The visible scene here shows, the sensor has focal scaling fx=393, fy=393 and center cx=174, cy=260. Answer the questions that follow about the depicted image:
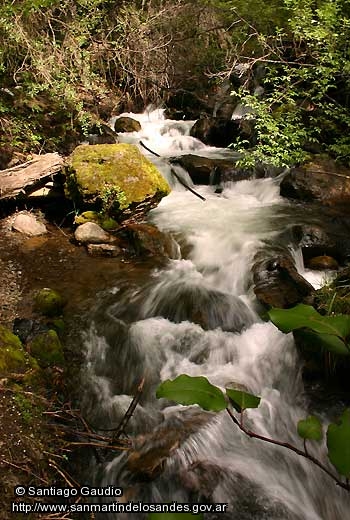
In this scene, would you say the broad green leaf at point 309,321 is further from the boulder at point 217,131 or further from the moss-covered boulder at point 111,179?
the boulder at point 217,131

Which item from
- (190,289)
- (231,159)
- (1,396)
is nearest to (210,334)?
(190,289)

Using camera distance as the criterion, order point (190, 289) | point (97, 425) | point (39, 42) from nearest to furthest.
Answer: point (97, 425) → point (190, 289) → point (39, 42)

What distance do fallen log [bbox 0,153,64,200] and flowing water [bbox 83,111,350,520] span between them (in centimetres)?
219

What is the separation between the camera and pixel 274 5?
10828 mm

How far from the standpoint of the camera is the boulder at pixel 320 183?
24.0 feet

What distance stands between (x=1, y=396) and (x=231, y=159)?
767 cm

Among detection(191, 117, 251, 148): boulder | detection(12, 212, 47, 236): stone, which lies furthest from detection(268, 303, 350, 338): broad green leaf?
detection(191, 117, 251, 148): boulder

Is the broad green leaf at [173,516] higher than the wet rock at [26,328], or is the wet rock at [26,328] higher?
the broad green leaf at [173,516]

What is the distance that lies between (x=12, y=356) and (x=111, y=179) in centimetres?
400

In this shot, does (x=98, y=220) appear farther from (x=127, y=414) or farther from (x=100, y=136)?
(x=127, y=414)

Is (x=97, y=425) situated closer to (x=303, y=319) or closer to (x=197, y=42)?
(x=303, y=319)

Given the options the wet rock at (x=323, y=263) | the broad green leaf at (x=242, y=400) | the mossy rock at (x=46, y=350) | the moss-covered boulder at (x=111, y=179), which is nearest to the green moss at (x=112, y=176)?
the moss-covered boulder at (x=111, y=179)

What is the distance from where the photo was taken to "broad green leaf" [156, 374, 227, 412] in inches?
37.0

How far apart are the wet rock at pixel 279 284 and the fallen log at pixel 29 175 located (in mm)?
3946
